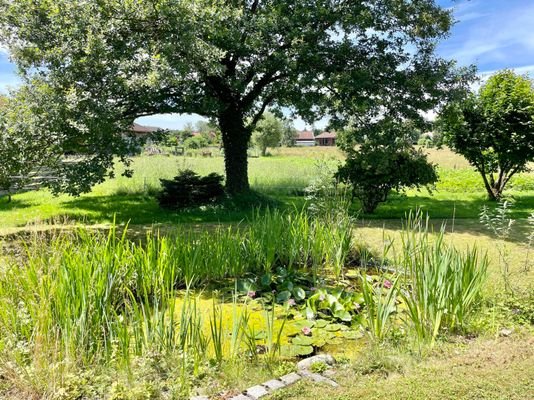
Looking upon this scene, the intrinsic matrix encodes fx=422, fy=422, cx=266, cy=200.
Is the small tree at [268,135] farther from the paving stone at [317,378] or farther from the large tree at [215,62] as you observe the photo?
the paving stone at [317,378]

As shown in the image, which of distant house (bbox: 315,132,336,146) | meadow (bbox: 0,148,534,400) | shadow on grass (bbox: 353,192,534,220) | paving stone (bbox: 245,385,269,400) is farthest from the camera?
distant house (bbox: 315,132,336,146)

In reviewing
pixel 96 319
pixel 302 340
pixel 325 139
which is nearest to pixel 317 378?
pixel 302 340

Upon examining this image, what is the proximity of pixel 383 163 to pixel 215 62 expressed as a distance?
12.7 feet

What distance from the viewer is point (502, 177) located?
12.3 m

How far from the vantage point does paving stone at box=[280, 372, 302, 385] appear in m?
2.88

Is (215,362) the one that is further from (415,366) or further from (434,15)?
(434,15)

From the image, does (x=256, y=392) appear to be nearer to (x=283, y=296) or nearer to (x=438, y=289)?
(x=438, y=289)

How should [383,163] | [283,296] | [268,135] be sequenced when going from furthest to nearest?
[268,135] → [383,163] → [283,296]

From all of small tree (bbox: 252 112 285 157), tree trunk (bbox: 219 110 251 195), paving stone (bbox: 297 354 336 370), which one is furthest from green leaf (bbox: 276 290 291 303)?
small tree (bbox: 252 112 285 157)

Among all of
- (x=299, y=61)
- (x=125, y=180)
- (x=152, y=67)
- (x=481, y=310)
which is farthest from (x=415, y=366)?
(x=125, y=180)

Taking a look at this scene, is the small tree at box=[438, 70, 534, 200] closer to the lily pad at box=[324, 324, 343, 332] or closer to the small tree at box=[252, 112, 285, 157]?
the lily pad at box=[324, 324, 343, 332]

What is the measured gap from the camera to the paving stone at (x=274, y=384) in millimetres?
2801

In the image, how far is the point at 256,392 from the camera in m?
2.73

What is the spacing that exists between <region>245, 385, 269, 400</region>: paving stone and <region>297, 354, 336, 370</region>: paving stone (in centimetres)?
45
